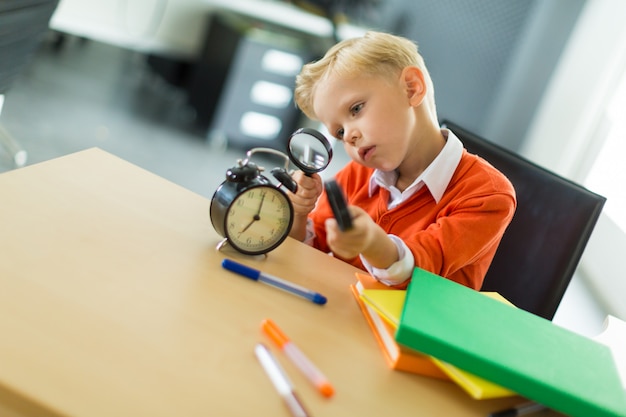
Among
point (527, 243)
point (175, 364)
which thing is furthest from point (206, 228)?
point (527, 243)

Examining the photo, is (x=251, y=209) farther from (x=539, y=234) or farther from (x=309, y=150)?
(x=539, y=234)

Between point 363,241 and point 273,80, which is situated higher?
point 363,241

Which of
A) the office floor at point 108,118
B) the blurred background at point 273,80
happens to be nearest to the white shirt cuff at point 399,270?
the blurred background at point 273,80

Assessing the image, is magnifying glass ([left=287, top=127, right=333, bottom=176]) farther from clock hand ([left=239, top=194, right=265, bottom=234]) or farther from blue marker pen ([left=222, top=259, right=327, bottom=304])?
blue marker pen ([left=222, top=259, right=327, bottom=304])

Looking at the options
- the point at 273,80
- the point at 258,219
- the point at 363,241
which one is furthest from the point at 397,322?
the point at 273,80

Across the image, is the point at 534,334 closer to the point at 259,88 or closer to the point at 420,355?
the point at 420,355

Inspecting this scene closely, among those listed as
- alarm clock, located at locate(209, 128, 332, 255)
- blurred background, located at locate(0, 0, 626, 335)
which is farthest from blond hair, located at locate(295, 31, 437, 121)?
blurred background, located at locate(0, 0, 626, 335)

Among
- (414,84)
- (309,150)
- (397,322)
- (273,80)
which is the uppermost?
(414,84)

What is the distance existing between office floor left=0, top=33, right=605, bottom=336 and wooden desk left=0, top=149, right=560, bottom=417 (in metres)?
1.61

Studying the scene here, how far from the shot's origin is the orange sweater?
110 centimetres

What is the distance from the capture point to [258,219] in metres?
0.99

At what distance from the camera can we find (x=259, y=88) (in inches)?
128

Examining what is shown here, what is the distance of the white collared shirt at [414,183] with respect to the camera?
3.31 ft

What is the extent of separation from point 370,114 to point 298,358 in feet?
1.64
